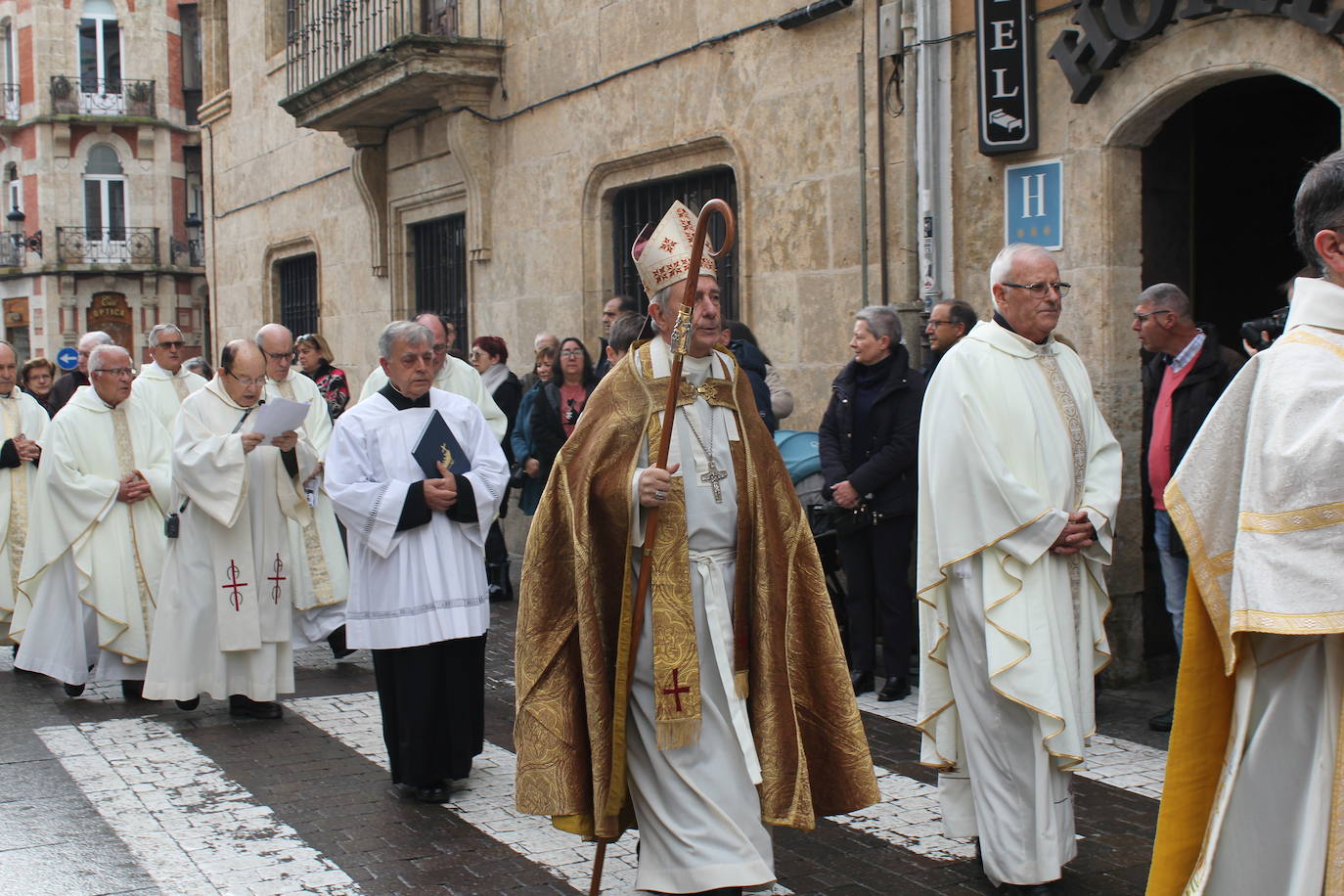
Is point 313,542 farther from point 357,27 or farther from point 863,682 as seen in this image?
point 357,27

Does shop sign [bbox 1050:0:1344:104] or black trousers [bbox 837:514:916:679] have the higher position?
shop sign [bbox 1050:0:1344:104]

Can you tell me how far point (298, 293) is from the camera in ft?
60.3

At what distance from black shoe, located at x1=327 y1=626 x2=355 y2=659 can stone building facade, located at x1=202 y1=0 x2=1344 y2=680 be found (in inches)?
123

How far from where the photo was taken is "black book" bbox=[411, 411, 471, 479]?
5816 millimetres

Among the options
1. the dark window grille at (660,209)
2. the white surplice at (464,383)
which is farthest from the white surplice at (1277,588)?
the dark window grille at (660,209)

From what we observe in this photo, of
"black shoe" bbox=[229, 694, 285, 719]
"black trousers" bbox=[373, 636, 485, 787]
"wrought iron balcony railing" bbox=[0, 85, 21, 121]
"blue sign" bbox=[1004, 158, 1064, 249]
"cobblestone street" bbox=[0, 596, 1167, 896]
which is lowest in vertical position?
"cobblestone street" bbox=[0, 596, 1167, 896]

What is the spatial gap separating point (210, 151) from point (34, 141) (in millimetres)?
25074

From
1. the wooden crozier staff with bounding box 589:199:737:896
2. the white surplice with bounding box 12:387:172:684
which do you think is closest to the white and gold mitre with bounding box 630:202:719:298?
the wooden crozier staff with bounding box 589:199:737:896

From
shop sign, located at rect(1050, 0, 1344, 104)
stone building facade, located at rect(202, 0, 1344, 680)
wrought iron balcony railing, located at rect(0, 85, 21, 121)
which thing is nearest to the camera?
shop sign, located at rect(1050, 0, 1344, 104)

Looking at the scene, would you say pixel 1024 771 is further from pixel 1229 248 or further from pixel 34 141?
pixel 34 141

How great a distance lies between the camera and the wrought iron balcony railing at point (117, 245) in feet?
137

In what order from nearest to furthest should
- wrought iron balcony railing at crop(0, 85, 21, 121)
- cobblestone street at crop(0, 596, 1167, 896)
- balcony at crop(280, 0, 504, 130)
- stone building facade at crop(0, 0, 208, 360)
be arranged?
cobblestone street at crop(0, 596, 1167, 896) < balcony at crop(280, 0, 504, 130) < stone building facade at crop(0, 0, 208, 360) < wrought iron balcony railing at crop(0, 85, 21, 121)

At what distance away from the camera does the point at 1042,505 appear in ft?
15.0

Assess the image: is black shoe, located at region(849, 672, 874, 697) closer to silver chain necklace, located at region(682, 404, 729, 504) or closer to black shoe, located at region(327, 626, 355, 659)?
black shoe, located at region(327, 626, 355, 659)
